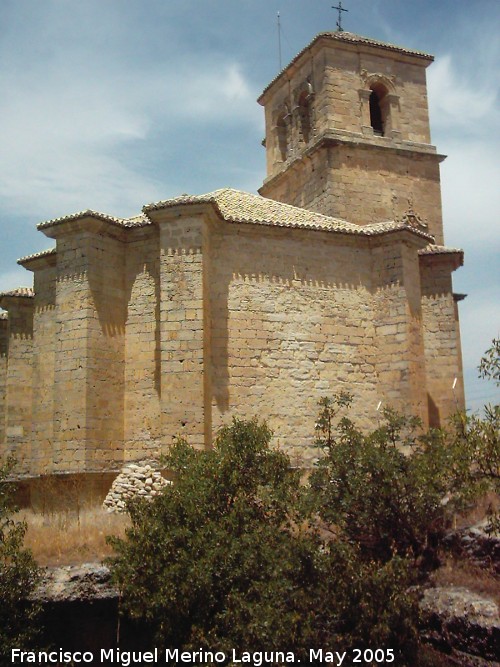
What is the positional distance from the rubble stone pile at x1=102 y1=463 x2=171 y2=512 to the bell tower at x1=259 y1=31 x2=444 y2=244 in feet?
28.2

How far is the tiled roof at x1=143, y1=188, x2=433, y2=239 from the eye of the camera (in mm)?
13648

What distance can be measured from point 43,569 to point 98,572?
74 cm

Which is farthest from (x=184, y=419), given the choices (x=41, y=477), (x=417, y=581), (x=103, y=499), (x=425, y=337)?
(x=425, y=337)

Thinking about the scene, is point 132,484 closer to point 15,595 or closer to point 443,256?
point 15,595

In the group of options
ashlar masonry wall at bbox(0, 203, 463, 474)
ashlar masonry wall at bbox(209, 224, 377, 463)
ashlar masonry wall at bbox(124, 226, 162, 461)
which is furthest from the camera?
ashlar masonry wall at bbox(209, 224, 377, 463)

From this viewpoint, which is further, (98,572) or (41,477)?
(41,477)

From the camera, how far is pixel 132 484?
13078 mm

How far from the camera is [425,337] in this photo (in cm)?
1591

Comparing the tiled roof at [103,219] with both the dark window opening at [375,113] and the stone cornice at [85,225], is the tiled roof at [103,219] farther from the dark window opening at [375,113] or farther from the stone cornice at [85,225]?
the dark window opening at [375,113]

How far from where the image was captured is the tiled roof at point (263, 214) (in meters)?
13.6

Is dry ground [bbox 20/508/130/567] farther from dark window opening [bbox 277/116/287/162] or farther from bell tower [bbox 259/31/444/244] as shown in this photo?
dark window opening [bbox 277/116/287/162]

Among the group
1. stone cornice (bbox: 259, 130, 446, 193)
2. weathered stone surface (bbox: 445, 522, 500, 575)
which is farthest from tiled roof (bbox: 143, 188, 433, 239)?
weathered stone surface (bbox: 445, 522, 500, 575)

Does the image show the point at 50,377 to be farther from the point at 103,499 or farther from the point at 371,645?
the point at 371,645

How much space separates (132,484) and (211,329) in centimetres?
302
